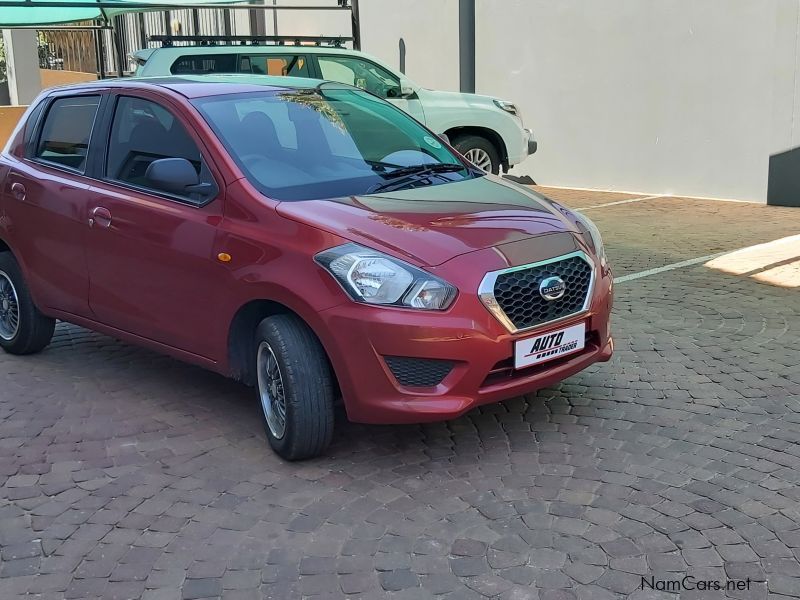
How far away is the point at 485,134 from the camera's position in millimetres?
11555

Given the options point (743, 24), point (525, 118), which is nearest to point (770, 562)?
point (743, 24)

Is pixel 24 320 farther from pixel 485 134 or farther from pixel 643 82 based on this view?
pixel 643 82

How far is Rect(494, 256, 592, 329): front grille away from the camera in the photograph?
13.4 ft

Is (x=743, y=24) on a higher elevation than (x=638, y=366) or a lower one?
higher

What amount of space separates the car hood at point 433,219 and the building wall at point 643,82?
7081mm

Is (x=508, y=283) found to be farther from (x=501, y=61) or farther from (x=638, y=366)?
(x=501, y=61)

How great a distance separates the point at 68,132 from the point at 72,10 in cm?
1054

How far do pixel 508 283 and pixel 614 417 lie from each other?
1139 mm

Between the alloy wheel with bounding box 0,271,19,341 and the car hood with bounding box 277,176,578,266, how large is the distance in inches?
107

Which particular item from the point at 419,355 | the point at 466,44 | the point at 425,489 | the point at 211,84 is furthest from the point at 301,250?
the point at 466,44

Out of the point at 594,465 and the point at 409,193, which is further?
the point at 409,193

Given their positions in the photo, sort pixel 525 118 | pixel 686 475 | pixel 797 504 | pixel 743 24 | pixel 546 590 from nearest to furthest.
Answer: pixel 546 590 < pixel 797 504 < pixel 686 475 < pixel 743 24 < pixel 525 118

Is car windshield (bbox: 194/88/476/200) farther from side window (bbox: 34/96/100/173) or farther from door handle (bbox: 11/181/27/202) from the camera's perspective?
door handle (bbox: 11/181/27/202)

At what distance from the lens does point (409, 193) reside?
4.72 meters
